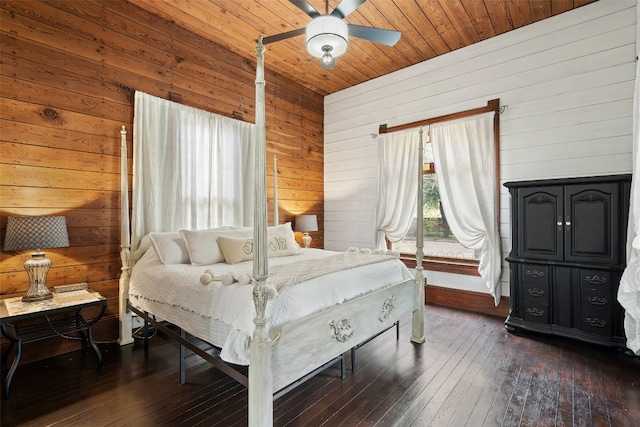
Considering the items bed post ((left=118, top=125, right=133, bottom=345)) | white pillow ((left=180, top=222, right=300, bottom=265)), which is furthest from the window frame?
bed post ((left=118, top=125, right=133, bottom=345))

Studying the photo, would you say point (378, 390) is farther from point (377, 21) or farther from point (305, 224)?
point (377, 21)

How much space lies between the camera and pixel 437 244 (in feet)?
14.2

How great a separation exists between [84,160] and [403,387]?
324 cm

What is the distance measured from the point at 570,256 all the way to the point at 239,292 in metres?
2.99

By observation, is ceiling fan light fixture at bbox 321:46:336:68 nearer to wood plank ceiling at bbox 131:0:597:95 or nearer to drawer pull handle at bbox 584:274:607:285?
wood plank ceiling at bbox 131:0:597:95

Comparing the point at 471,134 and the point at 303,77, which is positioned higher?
the point at 303,77

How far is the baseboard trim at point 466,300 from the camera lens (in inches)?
145

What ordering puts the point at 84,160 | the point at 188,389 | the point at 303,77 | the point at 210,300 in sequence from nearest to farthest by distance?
the point at 210,300, the point at 188,389, the point at 84,160, the point at 303,77

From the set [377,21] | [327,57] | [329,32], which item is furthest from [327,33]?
[377,21]

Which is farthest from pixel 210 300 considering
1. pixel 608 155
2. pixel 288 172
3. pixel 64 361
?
pixel 608 155

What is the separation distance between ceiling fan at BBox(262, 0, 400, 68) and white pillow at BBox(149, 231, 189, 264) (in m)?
1.92

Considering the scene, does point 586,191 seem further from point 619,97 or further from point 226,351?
point 226,351

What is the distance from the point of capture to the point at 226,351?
5.78 ft

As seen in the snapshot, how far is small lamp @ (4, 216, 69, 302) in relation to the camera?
7.30 ft
